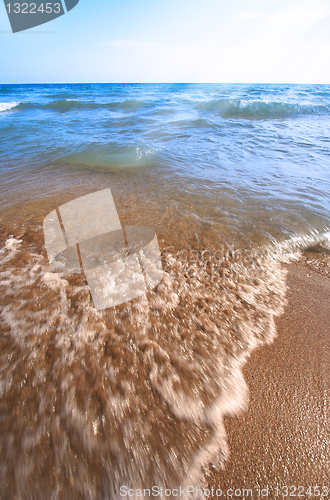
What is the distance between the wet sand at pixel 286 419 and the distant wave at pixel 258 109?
1484 centimetres

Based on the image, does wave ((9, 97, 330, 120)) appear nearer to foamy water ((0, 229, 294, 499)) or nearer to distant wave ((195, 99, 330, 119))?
distant wave ((195, 99, 330, 119))

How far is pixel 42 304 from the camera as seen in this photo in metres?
1.96

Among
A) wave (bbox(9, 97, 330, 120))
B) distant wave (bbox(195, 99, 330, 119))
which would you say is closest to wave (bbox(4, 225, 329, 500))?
wave (bbox(9, 97, 330, 120))

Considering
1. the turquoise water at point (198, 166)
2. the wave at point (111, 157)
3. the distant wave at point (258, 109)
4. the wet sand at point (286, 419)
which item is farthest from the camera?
the distant wave at point (258, 109)

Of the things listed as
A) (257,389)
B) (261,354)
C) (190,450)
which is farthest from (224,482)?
(261,354)

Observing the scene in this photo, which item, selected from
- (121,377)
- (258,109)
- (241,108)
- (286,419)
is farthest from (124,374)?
(258,109)

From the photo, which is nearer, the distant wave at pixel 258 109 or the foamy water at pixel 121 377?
the foamy water at pixel 121 377

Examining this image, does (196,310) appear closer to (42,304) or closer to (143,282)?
(143,282)

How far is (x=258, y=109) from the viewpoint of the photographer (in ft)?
48.0

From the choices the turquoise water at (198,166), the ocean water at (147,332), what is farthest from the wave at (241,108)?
the ocean water at (147,332)

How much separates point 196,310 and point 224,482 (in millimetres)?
1093

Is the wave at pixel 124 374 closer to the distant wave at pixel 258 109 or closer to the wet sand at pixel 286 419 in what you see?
the wet sand at pixel 286 419

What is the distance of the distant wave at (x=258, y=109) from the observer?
1383 cm

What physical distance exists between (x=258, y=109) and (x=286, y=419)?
703 inches
